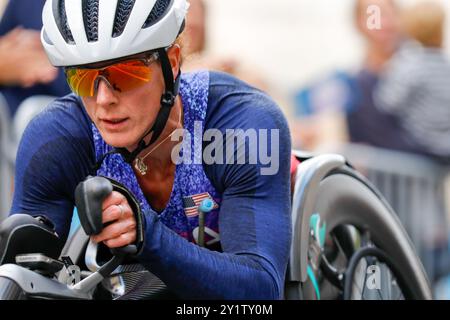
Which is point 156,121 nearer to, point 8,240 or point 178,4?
point 178,4

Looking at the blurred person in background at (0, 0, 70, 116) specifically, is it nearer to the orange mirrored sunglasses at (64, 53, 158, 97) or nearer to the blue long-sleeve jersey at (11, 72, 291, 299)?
the blue long-sleeve jersey at (11, 72, 291, 299)

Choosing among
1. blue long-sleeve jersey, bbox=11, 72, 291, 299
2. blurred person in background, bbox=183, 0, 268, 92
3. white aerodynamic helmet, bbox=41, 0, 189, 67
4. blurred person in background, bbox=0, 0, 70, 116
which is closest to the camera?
white aerodynamic helmet, bbox=41, 0, 189, 67

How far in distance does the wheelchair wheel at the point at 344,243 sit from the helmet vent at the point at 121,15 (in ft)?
3.55

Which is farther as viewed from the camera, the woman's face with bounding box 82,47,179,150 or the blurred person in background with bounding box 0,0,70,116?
the blurred person in background with bounding box 0,0,70,116

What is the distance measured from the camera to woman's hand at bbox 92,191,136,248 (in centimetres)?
324

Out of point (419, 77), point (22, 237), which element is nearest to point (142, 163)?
point (22, 237)

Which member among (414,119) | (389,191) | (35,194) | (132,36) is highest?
(132,36)

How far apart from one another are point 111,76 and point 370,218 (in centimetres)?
167

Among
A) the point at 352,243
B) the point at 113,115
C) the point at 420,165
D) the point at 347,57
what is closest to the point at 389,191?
the point at 420,165

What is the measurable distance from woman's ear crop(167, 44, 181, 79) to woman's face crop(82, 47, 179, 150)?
0.39 ft

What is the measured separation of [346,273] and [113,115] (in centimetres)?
142

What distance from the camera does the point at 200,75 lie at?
4.24 m

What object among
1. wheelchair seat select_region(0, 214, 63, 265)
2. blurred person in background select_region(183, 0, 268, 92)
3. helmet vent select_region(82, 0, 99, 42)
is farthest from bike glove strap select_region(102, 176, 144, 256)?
blurred person in background select_region(183, 0, 268, 92)

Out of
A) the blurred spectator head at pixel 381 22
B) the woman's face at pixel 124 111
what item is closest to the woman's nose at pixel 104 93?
the woman's face at pixel 124 111
